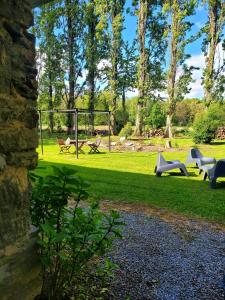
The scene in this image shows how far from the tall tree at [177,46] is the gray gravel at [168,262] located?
62.6ft

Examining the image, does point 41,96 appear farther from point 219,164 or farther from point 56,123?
point 219,164

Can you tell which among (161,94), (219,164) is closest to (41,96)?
(161,94)

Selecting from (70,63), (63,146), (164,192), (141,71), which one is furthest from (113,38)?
(164,192)

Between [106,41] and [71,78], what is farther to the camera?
Answer: [71,78]

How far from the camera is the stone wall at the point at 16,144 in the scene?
5.76 feet

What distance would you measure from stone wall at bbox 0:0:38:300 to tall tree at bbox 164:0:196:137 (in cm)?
2121

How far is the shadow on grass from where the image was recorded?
17.5 ft

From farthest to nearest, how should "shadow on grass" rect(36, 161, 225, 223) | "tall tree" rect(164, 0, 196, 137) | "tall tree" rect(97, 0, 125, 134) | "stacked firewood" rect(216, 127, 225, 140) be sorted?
1. "tall tree" rect(97, 0, 125, 134)
2. "stacked firewood" rect(216, 127, 225, 140)
3. "tall tree" rect(164, 0, 196, 137)
4. "shadow on grass" rect(36, 161, 225, 223)

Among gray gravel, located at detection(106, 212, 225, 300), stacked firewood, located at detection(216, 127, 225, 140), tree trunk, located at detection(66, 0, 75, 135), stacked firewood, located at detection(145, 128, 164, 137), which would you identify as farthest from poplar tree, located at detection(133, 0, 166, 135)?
gray gravel, located at detection(106, 212, 225, 300)

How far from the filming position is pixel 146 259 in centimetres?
318

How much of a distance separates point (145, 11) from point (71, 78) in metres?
9.00

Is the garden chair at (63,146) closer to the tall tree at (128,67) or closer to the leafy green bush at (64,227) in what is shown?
the leafy green bush at (64,227)

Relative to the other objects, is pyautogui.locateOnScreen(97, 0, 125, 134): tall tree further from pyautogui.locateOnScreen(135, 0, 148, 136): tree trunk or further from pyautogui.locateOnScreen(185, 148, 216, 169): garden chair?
pyautogui.locateOnScreen(185, 148, 216, 169): garden chair

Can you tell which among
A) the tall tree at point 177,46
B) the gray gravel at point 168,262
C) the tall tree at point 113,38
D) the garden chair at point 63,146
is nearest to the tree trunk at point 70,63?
the tall tree at point 113,38
